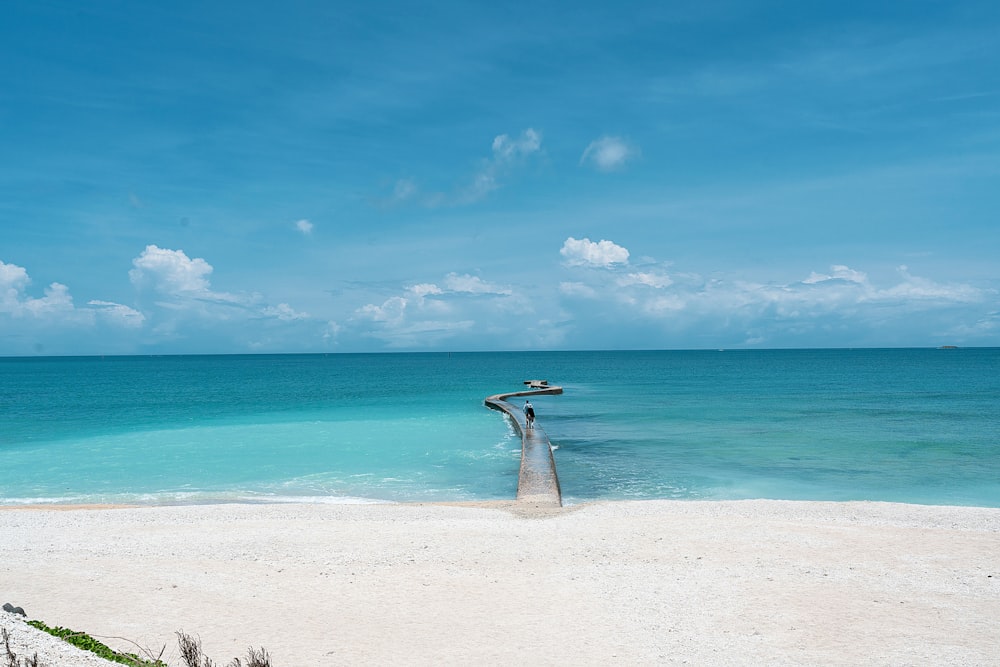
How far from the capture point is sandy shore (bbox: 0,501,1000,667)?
28.1 feet

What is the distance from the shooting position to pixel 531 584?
35.9 ft

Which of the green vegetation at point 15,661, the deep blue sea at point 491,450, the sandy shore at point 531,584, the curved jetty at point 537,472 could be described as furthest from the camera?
the deep blue sea at point 491,450

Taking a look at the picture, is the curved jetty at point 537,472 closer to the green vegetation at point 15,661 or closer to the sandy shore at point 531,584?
the sandy shore at point 531,584

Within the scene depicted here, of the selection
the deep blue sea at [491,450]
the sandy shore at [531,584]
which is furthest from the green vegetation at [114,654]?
the deep blue sea at [491,450]

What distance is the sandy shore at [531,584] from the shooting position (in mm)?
8570

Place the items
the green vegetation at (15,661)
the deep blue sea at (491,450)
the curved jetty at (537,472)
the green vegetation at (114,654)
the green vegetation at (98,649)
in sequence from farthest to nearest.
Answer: the deep blue sea at (491,450), the curved jetty at (537,472), the green vegetation at (98,649), the green vegetation at (114,654), the green vegetation at (15,661)

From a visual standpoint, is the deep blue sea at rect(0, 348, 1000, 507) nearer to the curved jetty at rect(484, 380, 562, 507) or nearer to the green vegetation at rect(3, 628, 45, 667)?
the curved jetty at rect(484, 380, 562, 507)

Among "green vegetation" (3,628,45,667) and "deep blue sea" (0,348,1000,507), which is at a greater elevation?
"green vegetation" (3,628,45,667)

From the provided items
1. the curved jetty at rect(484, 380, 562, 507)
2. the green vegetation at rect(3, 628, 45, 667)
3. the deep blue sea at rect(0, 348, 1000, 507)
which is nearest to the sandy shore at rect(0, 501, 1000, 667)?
the green vegetation at rect(3, 628, 45, 667)

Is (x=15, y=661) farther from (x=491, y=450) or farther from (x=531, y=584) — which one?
(x=491, y=450)

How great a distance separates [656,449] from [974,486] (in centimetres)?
1033

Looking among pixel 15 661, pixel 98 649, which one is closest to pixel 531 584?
pixel 98 649

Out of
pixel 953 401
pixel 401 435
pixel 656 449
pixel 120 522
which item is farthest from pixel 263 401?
pixel 953 401

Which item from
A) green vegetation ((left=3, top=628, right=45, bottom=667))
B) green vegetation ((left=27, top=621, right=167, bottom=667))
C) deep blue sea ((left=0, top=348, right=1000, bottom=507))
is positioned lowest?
deep blue sea ((left=0, top=348, right=1000, bottom=507))
